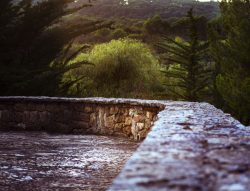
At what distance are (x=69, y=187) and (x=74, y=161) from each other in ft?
4.07

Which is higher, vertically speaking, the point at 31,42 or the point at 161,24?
the point at 161,24

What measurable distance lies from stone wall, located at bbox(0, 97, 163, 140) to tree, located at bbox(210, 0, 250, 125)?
16.0 ft

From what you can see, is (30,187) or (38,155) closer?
(30,187)

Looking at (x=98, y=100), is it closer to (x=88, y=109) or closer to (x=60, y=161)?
(x=88, y=109)

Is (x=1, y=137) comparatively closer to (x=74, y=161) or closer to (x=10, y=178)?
(x=74, y=161)

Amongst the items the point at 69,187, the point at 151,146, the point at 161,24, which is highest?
the point at 161,24

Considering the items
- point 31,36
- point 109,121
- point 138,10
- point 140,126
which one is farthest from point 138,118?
point 138,10

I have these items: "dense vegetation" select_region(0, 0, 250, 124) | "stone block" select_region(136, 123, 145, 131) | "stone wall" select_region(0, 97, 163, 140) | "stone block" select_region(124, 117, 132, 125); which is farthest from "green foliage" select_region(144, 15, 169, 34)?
"stone block" select_region(136, 123, 145, 131)

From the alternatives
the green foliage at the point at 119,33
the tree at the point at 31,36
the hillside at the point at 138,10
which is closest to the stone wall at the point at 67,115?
the tree at the point at 31,36

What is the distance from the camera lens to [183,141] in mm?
2541

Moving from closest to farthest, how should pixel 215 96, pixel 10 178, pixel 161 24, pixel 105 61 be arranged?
A: pixel 10 178 < pixel 215 96 < pixel 105 61 < pixel 161 24

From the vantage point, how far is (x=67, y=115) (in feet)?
28.4

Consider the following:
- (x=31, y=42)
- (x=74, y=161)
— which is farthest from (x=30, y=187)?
(x=31, y=42)

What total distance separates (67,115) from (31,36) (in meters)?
3.46
